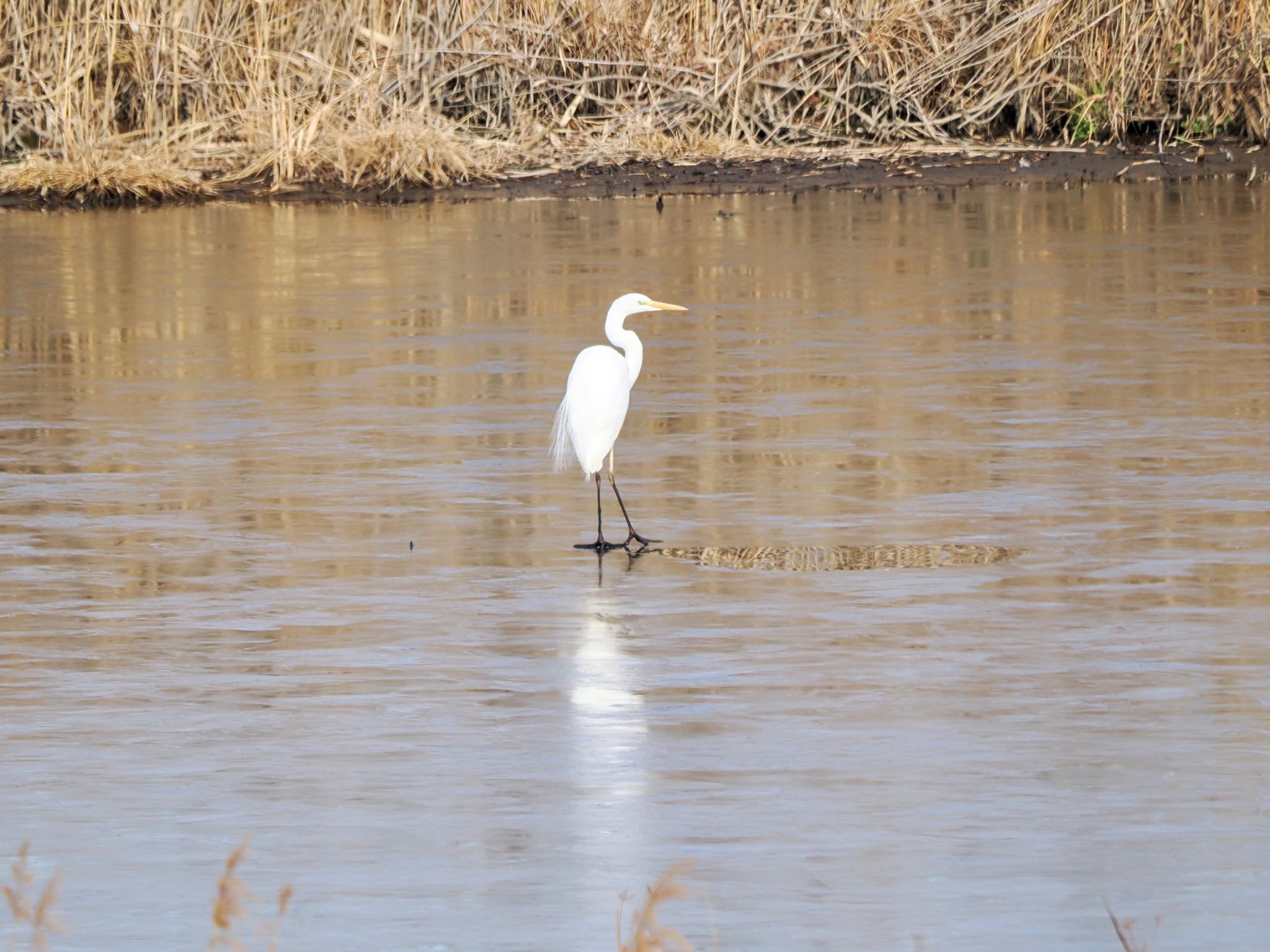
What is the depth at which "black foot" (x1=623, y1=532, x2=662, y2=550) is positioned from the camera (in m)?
7.95

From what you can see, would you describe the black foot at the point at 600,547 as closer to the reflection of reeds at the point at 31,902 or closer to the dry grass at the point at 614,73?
the reflection of reeds at the point at 31,902

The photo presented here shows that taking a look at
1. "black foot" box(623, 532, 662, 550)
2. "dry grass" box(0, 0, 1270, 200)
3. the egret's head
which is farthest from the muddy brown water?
"dry grass" box(0, 0, 1270, 200)

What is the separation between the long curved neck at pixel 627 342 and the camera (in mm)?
8750

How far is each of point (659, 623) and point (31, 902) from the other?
2.66 metres

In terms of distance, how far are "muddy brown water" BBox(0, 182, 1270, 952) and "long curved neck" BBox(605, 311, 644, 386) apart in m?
0.52

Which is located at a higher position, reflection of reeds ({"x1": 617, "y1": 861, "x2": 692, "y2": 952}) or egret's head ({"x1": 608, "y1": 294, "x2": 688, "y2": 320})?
egret's head ({"x1": 608, "y1": 294, "x2": 688, "y2": 320})

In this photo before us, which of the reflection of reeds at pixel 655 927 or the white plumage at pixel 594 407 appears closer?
the reflection of reeds at pixel 655 927

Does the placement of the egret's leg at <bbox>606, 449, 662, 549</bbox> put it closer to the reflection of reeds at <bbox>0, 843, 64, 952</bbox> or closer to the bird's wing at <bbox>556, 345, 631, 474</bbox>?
the bird's wing at <bbox>556, 345, 631, 474</bbox>

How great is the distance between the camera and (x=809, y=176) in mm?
20891

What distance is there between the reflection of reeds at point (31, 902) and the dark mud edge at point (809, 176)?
52.5 feet

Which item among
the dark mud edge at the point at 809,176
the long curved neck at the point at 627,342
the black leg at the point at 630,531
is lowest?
the black leg at the point at 630,531

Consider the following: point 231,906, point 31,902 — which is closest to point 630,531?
point 31,902

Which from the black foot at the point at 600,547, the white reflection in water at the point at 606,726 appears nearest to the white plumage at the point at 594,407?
the black foot at the point at 600,547

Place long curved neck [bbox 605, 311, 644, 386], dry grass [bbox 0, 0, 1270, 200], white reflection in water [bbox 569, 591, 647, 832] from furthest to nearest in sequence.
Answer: dry grass [bbox 0, 0, 1270, 200] → long curved neck [bbox 605, 311, 644, 386] → white reflection in water [bbox 569, 591, 647, 832]
